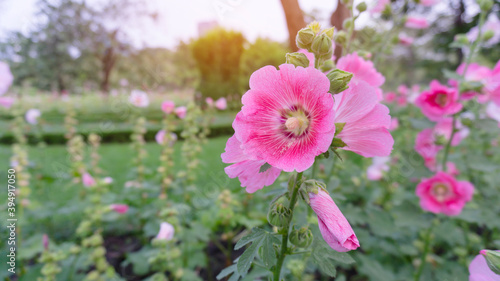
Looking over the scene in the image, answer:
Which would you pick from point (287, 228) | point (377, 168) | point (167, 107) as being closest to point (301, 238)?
point (287, 228)

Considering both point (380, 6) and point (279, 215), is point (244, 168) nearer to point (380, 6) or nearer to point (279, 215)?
point (279, 215)

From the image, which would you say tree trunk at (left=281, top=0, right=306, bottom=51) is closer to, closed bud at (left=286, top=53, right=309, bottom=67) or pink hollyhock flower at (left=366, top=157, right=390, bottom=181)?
closed bud at (left=286, top=53, right=309, bottom=67)

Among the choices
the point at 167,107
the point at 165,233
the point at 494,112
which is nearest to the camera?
the point at 165,233

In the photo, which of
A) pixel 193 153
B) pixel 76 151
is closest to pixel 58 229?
pixel 76 151

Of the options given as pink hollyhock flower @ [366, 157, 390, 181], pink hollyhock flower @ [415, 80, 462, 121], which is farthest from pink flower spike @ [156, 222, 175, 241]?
pink hollyhock flower @ [366, 157, 390, 181]

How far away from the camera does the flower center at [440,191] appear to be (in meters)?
1.33

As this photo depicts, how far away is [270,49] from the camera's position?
1236cm

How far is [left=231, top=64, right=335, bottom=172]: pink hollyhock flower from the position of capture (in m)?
0.51

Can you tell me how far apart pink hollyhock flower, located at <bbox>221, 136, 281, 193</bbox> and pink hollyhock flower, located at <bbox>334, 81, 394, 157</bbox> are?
175 mm

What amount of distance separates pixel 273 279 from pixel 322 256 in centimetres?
13

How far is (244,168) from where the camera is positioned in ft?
2.01

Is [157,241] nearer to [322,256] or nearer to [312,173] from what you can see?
[312,173]

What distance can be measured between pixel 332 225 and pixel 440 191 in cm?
111

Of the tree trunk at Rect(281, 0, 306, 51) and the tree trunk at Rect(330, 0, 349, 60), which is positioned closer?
the tree trunk at Rect(281, 0, 306, 51)
